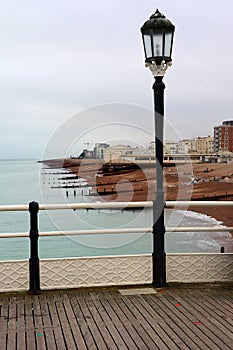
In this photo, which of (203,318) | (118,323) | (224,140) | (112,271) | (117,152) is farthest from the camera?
(224,140)

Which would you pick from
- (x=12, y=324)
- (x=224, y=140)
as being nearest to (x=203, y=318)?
(x=12, y=324)

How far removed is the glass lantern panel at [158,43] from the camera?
15.1ft

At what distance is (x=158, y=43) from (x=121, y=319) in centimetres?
263

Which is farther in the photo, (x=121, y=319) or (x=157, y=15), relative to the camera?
(x=157, y=15)

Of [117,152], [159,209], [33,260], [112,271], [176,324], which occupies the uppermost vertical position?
[117,152]

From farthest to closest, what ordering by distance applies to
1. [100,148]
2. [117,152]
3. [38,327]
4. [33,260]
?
[100,148] → [117,152] → [33,260] → [38,327]

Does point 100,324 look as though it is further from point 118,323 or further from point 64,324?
point 64,324

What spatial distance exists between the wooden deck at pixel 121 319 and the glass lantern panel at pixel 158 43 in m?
2.37

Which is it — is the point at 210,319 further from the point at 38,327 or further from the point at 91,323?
the point at 38,327

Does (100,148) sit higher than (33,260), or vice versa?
(100,148)

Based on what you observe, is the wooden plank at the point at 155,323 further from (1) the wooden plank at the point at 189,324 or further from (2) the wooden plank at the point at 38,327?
(2) the wooden plank at the point at 38,327

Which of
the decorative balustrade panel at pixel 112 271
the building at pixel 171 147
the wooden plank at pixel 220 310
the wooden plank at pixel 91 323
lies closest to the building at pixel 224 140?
the building at pixel 171 147

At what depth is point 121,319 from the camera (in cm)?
389

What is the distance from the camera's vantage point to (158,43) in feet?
15.2
